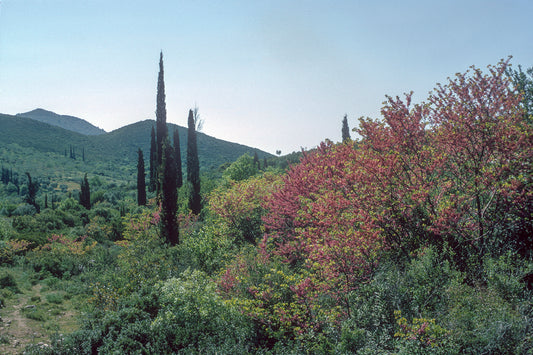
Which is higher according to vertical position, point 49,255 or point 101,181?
point 101,181

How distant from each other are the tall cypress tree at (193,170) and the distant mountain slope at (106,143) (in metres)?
51.3

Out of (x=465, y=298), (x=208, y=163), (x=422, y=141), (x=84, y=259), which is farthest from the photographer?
(x=208, y=163)

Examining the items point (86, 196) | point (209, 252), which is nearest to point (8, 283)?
point (209, 252)

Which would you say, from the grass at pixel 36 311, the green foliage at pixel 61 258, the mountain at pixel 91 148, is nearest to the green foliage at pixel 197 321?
the grass at pixel 36 311

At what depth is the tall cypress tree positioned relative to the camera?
3228 centimetres

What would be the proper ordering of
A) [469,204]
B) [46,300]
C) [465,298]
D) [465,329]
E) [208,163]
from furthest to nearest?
[208,163], [46,300], [469,204], [465,298], [465,329]

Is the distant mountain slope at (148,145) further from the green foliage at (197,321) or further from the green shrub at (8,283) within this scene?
the green foliage at (197,321)

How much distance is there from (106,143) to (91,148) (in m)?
7.16

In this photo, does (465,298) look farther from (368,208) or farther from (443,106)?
(443,106)

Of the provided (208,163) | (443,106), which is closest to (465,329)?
(443,106)

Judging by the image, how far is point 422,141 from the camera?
9867 millimetres

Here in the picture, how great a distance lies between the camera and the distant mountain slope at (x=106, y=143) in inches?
3930

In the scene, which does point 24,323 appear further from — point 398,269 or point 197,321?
point 398,269

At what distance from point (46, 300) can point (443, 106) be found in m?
18.9
